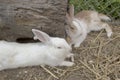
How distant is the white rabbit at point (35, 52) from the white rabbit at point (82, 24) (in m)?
0.47

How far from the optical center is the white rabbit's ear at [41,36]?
3.94m

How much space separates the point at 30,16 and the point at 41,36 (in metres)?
0.25

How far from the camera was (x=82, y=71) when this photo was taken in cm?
410

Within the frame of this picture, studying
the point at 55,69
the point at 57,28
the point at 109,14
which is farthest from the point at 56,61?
the point at 109,14

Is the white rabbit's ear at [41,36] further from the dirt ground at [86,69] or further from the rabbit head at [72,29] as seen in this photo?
the rabbit head at [72,29]

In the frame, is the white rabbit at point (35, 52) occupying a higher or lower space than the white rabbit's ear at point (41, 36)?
lower

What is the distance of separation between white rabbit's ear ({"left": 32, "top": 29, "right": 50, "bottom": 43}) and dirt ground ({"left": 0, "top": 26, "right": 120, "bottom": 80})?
34cm

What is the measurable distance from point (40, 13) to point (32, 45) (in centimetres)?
40

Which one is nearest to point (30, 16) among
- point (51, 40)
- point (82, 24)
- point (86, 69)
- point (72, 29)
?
point (51, 40)

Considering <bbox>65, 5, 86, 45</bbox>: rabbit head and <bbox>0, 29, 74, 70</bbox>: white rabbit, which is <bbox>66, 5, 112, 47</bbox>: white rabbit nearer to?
<bbox>65, 5, 86, 45</bbox>: rabbit head

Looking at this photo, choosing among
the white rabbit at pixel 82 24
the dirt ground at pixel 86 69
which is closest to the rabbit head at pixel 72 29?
the white rabbit at pixel 82 24

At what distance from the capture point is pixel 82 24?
4.80 meters

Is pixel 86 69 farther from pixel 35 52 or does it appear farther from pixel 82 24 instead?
pixel 82 24

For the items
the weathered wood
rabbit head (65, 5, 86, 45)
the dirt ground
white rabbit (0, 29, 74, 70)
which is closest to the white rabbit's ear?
white rabbit (0, 29, 74, 70)
